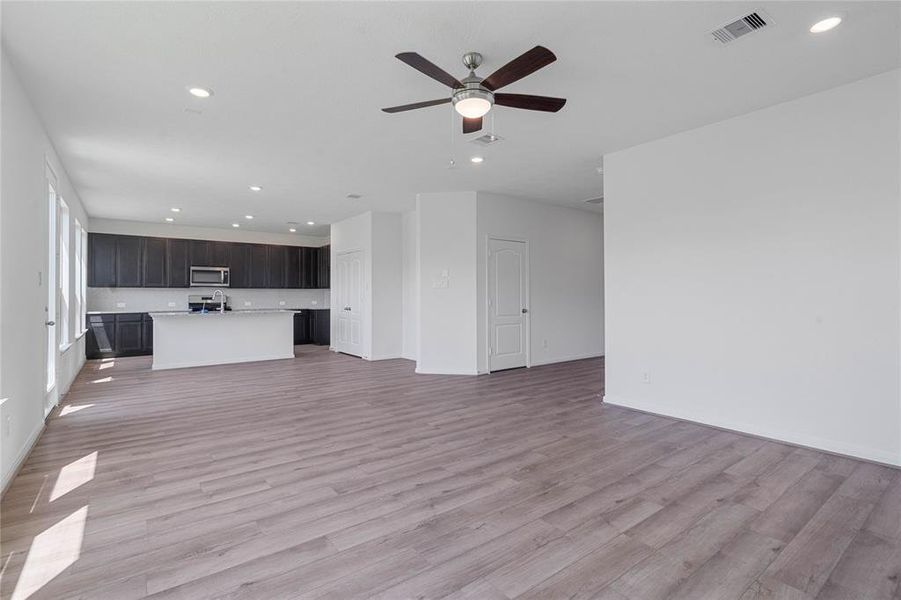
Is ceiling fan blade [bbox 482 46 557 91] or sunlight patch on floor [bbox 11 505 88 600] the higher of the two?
ceiling fan blade [bbox 482 46 557 91]

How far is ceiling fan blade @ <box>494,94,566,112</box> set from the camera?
2830mm

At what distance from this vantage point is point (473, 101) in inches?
109

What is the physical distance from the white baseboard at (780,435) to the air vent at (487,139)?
3.04m

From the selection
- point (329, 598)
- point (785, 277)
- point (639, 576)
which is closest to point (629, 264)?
point (785, 277)

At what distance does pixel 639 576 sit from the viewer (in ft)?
6.31

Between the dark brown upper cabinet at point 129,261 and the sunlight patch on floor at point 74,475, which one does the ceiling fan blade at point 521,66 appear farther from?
the dark brown upper cabinet at point 129,261

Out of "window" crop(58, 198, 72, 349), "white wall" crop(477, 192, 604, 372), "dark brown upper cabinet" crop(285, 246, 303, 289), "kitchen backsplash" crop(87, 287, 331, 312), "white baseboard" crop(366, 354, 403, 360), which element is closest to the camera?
"window" crop(58, 198, 72, 349)

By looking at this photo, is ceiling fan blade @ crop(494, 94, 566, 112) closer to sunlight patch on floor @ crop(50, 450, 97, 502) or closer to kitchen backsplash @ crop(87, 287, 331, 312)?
sunlight patch on floor @ crop(50, 450, 97, 502)

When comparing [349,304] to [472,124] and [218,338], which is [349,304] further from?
[472,124]

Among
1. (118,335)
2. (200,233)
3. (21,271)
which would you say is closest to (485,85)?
(21,271)

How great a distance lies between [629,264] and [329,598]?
13.5 ft

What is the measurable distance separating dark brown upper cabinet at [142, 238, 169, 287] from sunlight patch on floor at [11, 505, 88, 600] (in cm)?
804

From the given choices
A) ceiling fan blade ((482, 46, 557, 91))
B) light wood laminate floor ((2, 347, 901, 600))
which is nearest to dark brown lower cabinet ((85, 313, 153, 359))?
light wood laminate floor ((2, 347, 901, 600))

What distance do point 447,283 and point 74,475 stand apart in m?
4.74
